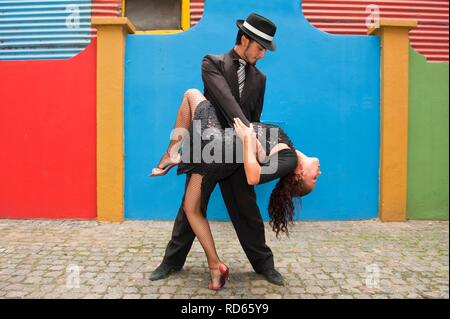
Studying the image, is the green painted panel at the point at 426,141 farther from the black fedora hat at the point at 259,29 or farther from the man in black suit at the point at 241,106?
the black fedora hat at the point at 259,29

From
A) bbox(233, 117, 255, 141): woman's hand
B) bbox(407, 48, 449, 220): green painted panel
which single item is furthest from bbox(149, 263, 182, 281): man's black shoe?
bbox(407, 48, 449, 220): green painted panel

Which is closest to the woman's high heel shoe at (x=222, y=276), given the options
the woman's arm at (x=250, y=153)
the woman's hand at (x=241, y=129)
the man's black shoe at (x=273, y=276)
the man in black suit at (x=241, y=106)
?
the man in black suit at (x=241, y=106)

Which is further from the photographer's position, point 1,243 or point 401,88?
point 401,88

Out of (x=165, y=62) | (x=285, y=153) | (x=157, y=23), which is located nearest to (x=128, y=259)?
(x=285, y=153)

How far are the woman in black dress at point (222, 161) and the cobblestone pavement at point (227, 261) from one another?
22.4 inches

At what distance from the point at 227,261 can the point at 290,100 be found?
105 inches

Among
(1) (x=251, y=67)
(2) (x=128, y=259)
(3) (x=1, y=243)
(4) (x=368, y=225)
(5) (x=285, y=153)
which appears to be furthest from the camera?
(4) (x=368, y=225)

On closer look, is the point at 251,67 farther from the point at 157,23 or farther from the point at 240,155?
the point at 157,23

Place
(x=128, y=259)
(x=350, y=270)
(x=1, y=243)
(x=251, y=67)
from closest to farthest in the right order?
(x=251, y=67)
(x=350, y=270)
(x=128, y=259)
(x=1, y=243)

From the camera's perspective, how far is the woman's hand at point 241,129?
9.76 feet

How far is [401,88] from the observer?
5.87m

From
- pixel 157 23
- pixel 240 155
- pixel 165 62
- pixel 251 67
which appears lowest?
pixel 240 155

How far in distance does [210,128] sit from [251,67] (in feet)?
2.21

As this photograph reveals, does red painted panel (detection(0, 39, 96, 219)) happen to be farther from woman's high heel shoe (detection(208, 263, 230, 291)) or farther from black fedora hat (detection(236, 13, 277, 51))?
black fedora hat (detection(236, 13, 277, 51))
